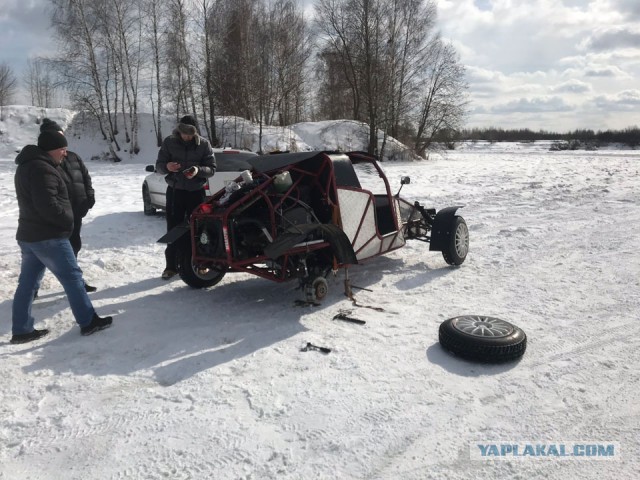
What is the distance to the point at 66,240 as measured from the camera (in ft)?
13.4

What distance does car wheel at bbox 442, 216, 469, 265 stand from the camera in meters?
6.13

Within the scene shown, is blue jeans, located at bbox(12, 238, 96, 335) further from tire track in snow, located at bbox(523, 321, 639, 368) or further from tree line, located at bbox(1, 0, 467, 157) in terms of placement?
tree line, located at bbox(1, 0, 467, 157)

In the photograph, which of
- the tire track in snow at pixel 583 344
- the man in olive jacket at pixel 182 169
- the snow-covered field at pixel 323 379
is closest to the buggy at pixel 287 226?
the snow-covered field at pixel 323 379

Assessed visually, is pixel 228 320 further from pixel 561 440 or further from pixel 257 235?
pixel 561 440

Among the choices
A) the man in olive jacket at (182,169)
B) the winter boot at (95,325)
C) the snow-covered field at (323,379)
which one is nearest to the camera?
the snow-covered field at (323,379)

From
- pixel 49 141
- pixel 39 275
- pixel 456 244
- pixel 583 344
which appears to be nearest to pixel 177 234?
pixel 39 275

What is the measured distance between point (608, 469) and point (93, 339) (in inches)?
149

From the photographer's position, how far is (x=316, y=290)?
4750 millimetres

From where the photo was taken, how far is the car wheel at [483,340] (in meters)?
3.56

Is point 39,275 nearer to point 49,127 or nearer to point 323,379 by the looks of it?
point 49,127

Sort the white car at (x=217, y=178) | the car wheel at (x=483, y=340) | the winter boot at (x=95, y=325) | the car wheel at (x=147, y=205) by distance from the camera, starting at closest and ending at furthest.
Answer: the car wheel at (x=483, y=340), the winter boot at (x=95, y=325), the white car at (x=217, y=178), the car wheel at (x=147, y=205)

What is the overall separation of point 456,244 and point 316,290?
94.7 inches

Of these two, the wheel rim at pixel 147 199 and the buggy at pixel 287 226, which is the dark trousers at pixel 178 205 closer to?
the buggy at pixel 287 226

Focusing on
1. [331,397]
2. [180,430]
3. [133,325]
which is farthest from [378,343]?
[133,325]
